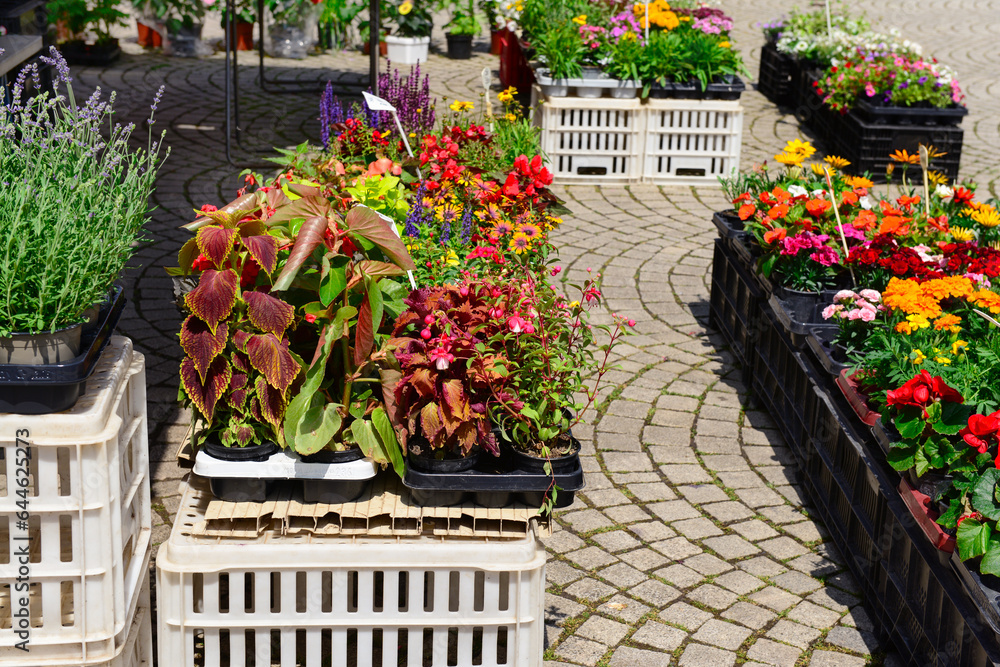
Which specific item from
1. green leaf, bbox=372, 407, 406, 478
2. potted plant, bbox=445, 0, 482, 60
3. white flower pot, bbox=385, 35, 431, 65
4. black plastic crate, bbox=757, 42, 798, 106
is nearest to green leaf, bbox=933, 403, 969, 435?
green leaf, bbox=372, 407, 406, 478

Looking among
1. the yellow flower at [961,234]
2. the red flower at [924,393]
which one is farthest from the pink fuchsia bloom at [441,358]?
the yellow flower at [961,234]

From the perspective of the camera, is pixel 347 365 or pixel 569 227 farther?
pixel 569 227

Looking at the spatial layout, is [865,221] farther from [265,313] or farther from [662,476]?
[265,313]

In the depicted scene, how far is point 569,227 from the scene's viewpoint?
24.7 ft

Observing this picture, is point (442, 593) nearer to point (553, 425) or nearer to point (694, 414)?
point (553, 425)

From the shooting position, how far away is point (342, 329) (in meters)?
2.95

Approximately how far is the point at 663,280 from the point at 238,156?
3.46 metres

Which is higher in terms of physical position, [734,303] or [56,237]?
[56,237]

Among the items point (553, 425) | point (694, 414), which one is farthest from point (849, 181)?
point (553, 425)

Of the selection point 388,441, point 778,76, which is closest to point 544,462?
point 388,441

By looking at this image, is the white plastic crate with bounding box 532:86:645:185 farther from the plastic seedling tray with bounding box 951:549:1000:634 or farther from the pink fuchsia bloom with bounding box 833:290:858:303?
the plastic seedling tray with bounding box 951:549:1000:634

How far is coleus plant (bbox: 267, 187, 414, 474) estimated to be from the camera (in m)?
2.94

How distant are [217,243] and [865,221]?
10.0ft

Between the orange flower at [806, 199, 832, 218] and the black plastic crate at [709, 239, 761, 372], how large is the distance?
0.45 m
